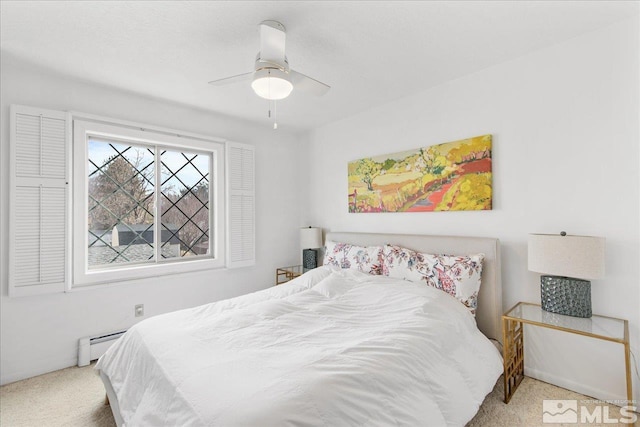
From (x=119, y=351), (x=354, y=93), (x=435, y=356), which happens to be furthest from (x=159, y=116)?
(x=435, y=356)

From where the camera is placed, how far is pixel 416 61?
2.30 m

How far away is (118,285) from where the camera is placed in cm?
277

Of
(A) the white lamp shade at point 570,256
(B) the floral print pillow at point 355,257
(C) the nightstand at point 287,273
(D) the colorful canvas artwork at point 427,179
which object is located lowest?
(C) the nightstand at point 287,273

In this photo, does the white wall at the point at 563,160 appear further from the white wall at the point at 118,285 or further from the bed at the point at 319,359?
the white wall at the point at 118,285

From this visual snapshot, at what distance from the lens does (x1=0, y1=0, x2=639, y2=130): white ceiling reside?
170 cm

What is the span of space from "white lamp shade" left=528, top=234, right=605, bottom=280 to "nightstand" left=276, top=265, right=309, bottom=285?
250cm

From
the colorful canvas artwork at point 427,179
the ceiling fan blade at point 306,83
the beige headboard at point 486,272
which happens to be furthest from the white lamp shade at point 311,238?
the ceiling fan blade at point 306,83

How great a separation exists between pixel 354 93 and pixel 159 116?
1992 mm

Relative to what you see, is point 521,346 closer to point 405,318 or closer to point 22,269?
point 405,318

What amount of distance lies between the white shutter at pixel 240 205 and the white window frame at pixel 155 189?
86mm

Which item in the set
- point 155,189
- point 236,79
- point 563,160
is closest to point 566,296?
point 563,160

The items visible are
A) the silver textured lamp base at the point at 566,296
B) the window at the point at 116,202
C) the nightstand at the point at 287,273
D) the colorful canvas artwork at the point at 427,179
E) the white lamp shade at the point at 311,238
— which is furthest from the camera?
the nightstand at the point at 287,273

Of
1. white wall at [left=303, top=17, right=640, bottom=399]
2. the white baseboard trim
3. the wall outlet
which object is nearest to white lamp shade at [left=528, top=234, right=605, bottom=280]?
white wall at [left=303, top=17, right=640, bottom=399]

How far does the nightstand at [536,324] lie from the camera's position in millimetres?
1663
